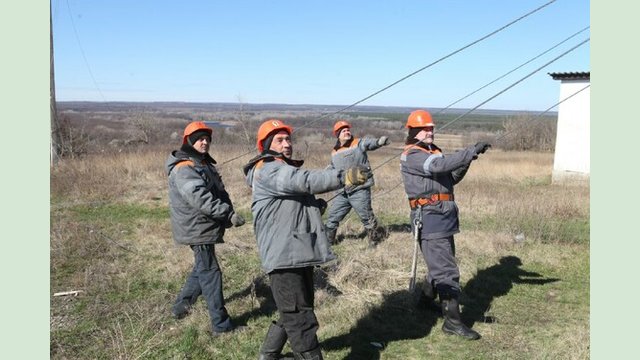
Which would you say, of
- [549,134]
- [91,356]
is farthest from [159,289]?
[549,134]

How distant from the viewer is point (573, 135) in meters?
17.2

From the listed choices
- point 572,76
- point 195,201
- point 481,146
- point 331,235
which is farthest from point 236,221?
point 572,76

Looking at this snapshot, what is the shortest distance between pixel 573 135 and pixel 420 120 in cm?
1444

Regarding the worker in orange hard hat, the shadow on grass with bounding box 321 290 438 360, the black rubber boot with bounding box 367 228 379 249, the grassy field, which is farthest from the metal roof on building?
the worker in orange hard hat

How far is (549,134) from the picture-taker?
44500 millimetres

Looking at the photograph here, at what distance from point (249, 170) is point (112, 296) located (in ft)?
10.6

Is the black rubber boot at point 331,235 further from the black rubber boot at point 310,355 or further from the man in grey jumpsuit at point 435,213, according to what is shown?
the black rubber boot at point 310,355

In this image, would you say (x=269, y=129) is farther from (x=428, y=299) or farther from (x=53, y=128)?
(x=53, y=128)

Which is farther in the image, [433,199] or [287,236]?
[433,199]

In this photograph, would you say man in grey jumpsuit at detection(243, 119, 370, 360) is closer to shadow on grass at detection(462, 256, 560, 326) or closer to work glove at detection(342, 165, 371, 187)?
work glove at detection(342, 165, 371, 187)

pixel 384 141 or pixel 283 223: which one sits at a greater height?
pixel 384 141

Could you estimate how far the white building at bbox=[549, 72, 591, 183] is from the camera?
16.9 metres


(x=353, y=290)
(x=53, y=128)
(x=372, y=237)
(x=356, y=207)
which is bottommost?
(x=353, y=290)

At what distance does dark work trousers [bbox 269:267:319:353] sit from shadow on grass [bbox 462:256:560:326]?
2.32 meters
